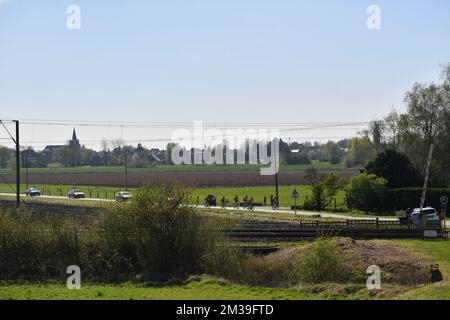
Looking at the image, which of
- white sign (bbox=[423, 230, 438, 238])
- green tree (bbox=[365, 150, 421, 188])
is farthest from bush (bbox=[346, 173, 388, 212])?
white sign (bbox=[423, 230, 438, 238])

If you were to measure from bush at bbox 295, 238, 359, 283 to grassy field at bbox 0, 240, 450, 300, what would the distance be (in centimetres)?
178

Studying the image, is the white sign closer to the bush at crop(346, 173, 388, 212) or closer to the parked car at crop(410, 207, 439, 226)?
the parked car at crop(410, 207, 439, 226)

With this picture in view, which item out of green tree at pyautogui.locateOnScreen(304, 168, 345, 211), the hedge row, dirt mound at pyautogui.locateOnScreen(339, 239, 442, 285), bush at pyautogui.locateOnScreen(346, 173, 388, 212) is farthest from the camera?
green tree at pyautogui.locateOnScreen(304, 168, 345, 211)

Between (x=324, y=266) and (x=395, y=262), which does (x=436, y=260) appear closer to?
(x=395, y=262)

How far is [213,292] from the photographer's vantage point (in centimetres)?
2519

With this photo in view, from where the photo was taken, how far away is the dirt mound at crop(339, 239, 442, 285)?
2678 cm

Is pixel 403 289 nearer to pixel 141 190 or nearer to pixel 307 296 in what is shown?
pixel 307 296

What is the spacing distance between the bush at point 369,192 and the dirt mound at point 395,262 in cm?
2117

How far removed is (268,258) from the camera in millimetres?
32188

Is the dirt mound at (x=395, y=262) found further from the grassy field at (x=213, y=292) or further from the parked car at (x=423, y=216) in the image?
the parked car at (x=423, y=216)

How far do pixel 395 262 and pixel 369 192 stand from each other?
27.5 meters
